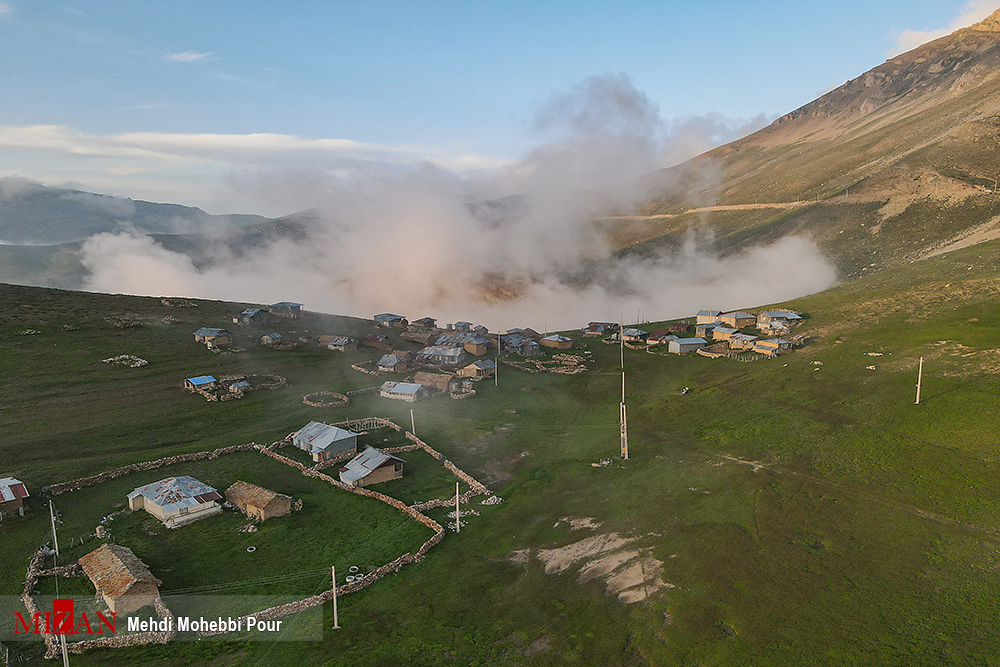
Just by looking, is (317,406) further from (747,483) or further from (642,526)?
(747,483)

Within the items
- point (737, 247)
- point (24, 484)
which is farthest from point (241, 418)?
point (737, 247)

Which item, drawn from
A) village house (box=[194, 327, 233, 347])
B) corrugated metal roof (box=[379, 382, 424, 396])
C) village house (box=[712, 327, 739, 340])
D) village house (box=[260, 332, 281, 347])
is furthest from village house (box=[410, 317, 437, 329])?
village house (box=[712, 327, 739, 340])

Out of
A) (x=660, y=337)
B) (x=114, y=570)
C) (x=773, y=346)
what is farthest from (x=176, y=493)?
(x=660, y=337)

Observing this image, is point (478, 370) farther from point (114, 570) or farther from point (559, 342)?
point (114, 570)

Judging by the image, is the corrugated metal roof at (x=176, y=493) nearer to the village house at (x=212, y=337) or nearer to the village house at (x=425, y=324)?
the village house at (x=212, y=337)

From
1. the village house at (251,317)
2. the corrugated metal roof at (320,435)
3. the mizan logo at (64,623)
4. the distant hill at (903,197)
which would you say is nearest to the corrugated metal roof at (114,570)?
the mizan logo at (64,623)

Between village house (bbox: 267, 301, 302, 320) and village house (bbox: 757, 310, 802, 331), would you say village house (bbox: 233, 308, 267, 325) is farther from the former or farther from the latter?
village house (bbox: 757, 310, 802, 331)
